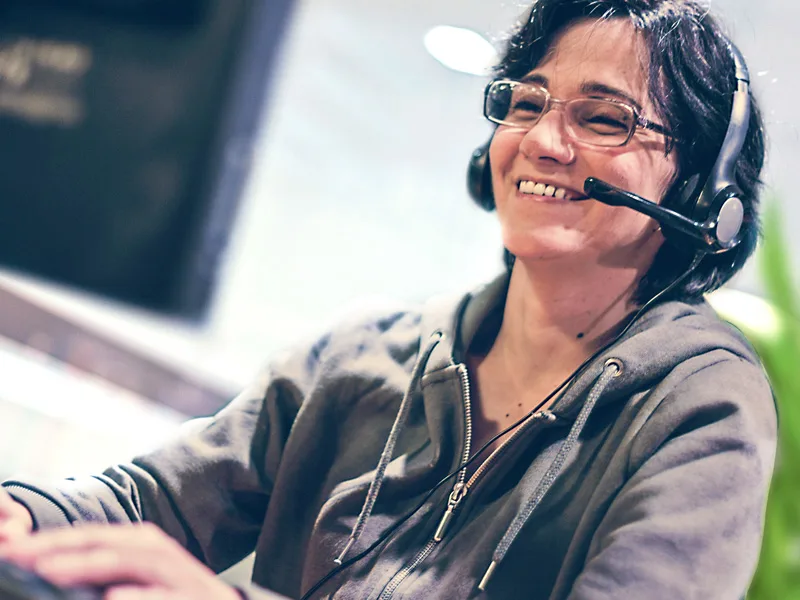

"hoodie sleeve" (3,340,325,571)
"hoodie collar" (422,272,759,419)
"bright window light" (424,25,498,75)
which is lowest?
"hoodie sleeve" (3,340,325,571)

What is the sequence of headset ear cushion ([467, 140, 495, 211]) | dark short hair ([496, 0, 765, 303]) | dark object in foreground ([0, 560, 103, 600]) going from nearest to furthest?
dark object in foreground ([0, 560, 103, 600]), dark short hair ([496, 0, 765, 303]), headset ear cushion ([467, 140, 495, 211])

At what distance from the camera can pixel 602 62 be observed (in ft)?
2.59

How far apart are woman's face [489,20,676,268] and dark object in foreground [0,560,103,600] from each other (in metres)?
0.51

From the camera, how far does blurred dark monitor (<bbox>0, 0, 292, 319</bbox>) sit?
99 cm

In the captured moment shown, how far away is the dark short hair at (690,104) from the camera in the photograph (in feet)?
2.59

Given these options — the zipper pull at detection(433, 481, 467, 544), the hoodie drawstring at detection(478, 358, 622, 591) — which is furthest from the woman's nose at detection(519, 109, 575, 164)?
the zipper pull at detection(433, 481, 467, 544)

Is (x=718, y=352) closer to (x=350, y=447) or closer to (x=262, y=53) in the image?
(x=350, y=447)

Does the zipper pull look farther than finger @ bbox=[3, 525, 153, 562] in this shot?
Yes

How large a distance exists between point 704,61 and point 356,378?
47 centimetres

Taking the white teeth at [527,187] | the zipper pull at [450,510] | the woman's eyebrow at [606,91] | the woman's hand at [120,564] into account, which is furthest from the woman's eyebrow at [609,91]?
the woman's hand at [120,564]

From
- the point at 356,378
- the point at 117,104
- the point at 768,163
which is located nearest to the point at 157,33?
the point at 117,104

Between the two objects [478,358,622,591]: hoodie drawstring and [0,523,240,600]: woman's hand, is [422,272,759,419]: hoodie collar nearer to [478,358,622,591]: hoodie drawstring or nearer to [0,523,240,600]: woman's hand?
[478,358,622,591]: hoodie drawstring

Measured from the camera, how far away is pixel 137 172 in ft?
3.40

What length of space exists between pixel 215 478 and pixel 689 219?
55cm
